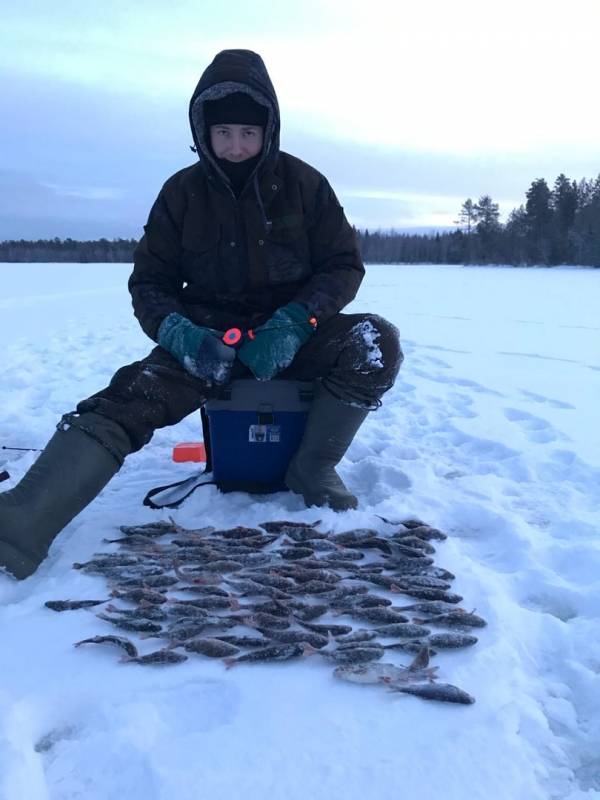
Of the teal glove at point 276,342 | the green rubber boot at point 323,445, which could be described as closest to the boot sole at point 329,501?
the green rubber boot at point 323,445

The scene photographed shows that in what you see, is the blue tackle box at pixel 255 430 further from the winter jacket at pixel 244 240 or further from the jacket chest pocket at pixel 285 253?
the jacket chest pocket at pixel 285 253

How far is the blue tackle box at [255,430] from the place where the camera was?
3693mm

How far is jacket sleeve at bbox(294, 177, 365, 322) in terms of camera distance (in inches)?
145

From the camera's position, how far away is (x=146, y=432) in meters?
3.38

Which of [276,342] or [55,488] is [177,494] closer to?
[55,488]

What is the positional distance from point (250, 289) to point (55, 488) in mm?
1456

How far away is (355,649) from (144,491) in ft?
6.37

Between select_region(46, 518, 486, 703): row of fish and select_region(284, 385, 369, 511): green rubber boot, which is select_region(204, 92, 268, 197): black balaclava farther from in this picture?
select_region(46, 518, 486, 703): row of fish

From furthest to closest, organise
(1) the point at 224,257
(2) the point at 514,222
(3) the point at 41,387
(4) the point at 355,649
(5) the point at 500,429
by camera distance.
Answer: (2) the point at 514,222
(3) the point at 41,387
(5) the point at 500,429
(1) the point at 224,257
(4) the point at 355,649

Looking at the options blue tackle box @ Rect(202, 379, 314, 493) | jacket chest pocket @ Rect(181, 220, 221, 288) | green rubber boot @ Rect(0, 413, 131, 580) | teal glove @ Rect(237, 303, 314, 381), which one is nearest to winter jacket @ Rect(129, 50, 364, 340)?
jacket chest pocket @ Rect(181, 220, 221, 288)

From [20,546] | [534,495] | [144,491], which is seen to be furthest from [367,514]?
[20,546]

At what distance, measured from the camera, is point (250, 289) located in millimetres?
3754

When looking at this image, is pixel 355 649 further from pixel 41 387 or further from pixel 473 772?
pixel 41 387

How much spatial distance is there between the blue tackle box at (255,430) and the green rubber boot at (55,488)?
2.09ft
